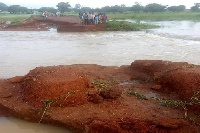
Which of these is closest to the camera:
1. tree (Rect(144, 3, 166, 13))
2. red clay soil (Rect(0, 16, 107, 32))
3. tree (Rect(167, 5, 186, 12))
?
red clay soil (Rect(0, 16, 107, 32))

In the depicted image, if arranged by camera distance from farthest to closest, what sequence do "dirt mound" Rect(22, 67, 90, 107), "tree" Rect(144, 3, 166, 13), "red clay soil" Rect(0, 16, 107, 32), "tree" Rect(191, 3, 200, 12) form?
"tree" Rect(191, 3, 200, 12), "tree" Rect(144, 3, 166, 13), "red clay soil" Rect(0, 16, 107, 32), "dirt mound" Rect(22, 67, 90, 107)

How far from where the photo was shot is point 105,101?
5.68 meters

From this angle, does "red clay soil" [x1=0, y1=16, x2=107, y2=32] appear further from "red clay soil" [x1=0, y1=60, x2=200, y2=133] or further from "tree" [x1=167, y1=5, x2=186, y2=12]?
"tree" [x1=167, y1=5, x2=186, y2=12]

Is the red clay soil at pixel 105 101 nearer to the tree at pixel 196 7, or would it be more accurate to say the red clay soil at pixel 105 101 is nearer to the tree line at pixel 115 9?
the tree line at pixel 115 9

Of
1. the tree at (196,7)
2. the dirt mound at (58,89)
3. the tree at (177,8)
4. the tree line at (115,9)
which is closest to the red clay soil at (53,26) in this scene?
the dirt mound at (58,89)

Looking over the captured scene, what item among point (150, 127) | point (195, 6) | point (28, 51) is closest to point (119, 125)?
point (150, 127)

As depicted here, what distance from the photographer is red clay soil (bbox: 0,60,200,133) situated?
464 centimetres

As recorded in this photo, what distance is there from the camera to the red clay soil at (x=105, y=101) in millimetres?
4641

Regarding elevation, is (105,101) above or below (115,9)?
below

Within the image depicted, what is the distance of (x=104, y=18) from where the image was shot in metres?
26.8

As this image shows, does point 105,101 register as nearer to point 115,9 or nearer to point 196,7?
point 115,9

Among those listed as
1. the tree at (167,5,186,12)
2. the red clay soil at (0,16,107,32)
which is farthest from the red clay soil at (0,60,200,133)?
the tree at (167,5,186,12)

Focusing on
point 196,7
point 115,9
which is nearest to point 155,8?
point 115,9

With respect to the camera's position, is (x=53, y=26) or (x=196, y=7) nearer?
(x=53, y=26)
